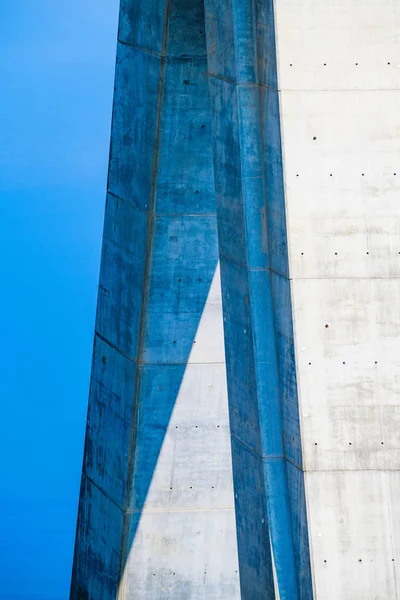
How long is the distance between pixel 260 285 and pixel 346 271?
839 millimetres

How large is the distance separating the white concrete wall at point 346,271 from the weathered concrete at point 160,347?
4243mm

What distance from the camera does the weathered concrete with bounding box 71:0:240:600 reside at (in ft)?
53.8

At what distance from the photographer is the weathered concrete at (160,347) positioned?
16.4m

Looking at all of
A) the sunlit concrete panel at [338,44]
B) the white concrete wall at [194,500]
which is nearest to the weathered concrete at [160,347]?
the white concrete wall at [194,500]

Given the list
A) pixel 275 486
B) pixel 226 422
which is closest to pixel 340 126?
pixel 275 486

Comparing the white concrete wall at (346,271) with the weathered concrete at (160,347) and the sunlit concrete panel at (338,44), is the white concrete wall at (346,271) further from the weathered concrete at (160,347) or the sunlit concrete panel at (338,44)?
the weathered concrete at (160,347)

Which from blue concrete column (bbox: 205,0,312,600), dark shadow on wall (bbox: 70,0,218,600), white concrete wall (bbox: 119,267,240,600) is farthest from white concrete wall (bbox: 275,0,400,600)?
white concrete wall (bbox: 119,267,240,600)

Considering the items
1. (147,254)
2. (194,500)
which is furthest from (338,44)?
(194,500)

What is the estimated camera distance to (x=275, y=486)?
1245 cm

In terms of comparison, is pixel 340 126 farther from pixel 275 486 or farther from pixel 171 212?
pixel 171 212

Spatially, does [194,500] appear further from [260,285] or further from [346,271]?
[346,271]

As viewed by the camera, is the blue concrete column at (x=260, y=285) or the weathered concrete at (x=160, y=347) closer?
the blue concrete column at (x=260, y=285)

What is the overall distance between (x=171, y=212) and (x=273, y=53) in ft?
15.3

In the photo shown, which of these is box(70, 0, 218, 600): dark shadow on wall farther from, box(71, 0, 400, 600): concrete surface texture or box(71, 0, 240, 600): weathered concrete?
box(71, 0, 400, 600): concrete surface texture
